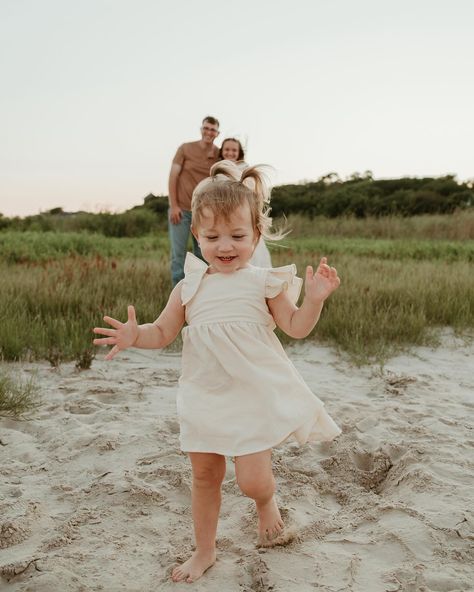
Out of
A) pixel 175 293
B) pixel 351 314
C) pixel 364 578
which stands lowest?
pixel 364 578

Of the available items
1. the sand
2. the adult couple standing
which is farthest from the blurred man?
the sand

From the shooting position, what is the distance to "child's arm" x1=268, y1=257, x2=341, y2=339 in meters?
2.33

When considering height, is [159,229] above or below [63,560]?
above

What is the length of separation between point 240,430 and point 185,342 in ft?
1.34

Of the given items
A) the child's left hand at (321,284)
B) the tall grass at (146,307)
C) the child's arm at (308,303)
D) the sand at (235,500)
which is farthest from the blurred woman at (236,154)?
the child's left hand at (321,284)

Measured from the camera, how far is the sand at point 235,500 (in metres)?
2.41

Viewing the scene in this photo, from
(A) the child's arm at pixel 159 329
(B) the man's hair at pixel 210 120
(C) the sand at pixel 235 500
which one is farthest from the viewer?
Answer: (B) the man's hair at pixel 210 120

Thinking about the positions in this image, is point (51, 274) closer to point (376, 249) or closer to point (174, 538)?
point (174, 538)

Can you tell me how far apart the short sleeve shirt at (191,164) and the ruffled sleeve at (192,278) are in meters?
5.16

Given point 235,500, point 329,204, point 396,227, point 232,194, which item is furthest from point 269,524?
point 329,204

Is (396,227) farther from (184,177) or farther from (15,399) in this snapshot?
(15,399)

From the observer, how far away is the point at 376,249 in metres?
14.1

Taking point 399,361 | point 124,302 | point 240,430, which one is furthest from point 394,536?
point 124,302

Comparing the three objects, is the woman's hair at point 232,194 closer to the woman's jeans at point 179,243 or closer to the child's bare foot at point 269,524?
the child's bare foot at point 269,524
